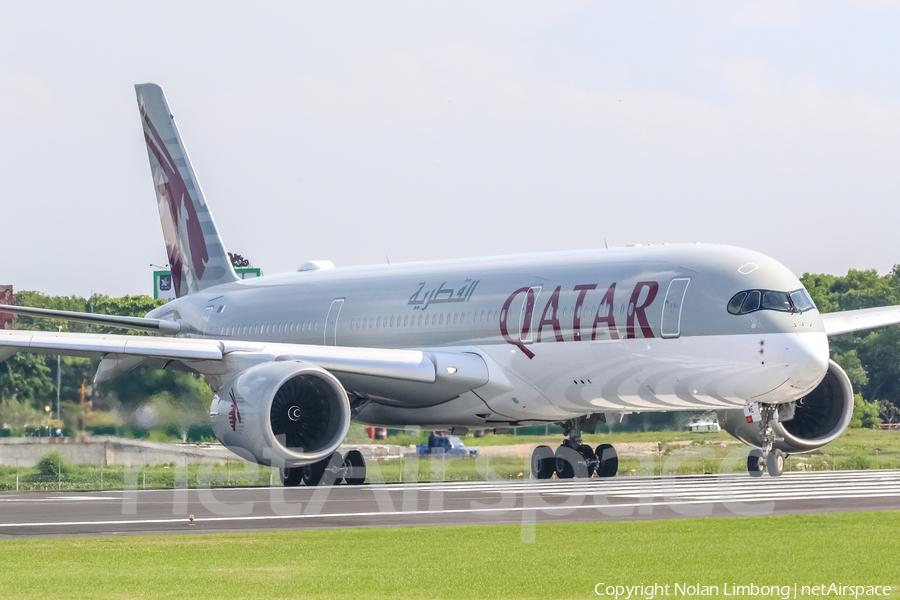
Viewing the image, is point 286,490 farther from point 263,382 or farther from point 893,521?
point 893,521

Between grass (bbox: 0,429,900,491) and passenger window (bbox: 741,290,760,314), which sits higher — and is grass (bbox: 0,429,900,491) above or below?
below

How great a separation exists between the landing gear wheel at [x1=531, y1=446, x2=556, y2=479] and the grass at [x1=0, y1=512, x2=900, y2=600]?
11929 millimetres

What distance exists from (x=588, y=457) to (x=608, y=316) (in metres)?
4.82

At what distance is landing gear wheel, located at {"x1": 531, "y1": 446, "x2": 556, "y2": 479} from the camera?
27000mm

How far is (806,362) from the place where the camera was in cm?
2125

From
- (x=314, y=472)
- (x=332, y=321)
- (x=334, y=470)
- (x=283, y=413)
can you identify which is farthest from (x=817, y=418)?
(x=283, y=413)

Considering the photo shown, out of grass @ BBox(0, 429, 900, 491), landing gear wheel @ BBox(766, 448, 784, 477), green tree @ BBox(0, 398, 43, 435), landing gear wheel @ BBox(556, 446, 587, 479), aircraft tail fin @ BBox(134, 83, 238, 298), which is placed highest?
aircraft tail fin @ BBox(134, 83, 238, 298)

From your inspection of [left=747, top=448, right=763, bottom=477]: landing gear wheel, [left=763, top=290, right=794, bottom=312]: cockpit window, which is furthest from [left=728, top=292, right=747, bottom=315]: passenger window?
[left=747, top=448, right=763, bottom=477]: landing gear wheel

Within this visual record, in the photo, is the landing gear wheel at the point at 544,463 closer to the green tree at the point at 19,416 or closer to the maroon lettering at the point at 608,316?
the maroon lettering at the point at 608,316

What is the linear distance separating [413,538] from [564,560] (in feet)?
8.13

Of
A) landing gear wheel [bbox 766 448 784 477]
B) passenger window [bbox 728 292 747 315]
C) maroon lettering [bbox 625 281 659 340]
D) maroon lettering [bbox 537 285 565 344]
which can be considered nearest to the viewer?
passenger window [bbox 728 292 747 315]

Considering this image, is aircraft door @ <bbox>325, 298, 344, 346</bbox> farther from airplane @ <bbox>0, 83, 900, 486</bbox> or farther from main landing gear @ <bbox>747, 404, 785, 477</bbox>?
main landing gear @ <bbox>747, 404, 785, 477</bbox>

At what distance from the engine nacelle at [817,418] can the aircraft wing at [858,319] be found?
1.05m

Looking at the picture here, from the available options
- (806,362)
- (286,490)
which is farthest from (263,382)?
(806,362)
